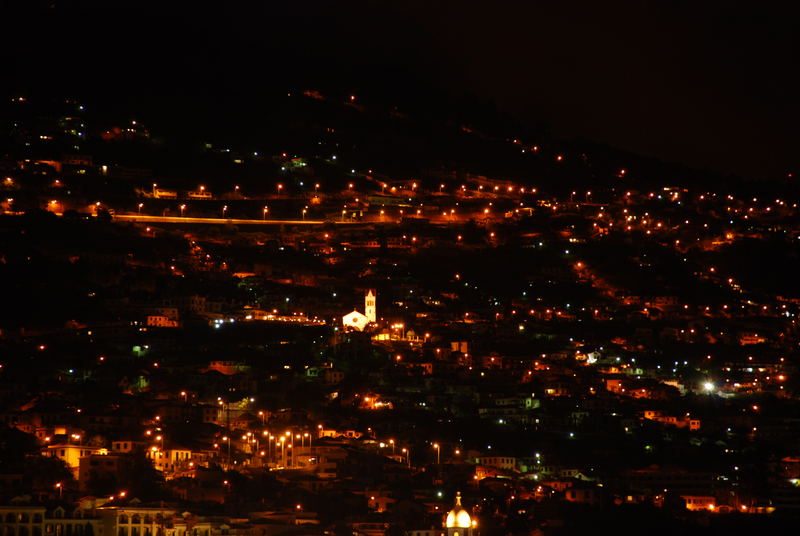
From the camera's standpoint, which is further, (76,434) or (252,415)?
(252,415)

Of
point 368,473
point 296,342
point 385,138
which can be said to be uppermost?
point 385,138

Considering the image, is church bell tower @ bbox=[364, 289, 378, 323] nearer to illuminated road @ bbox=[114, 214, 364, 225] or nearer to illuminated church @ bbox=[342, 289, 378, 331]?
illuminated church @ bbox=[342, 289, 378, 331]

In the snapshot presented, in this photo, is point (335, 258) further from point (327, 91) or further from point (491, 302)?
point (327, 91)

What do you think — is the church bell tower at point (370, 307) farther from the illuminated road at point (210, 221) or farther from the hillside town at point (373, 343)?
the illuminated road at point (210, 221)

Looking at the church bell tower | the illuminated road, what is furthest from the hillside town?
the illuminated road

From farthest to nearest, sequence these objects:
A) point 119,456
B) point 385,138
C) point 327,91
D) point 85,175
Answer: point 327,91, point 385,138, point 85,175, point 119,456

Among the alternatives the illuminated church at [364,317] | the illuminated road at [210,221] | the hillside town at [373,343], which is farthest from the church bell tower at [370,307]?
the illuminated road at [210,221]

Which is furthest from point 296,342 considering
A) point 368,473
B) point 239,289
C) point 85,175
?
point 85,175

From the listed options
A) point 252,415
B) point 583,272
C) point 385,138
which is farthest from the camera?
point 385,138
